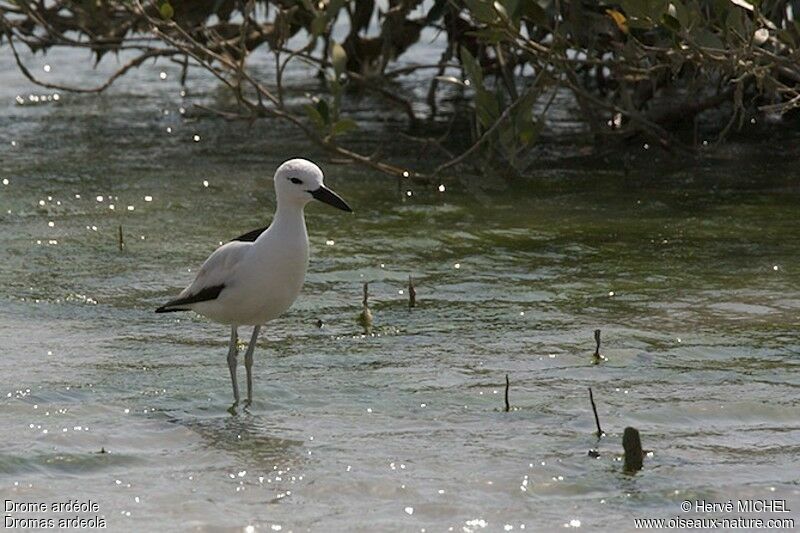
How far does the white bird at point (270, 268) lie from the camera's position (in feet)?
23.1

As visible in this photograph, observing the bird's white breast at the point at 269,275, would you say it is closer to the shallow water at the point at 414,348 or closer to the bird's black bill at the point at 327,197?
the bird's black bill at the point at 327,197

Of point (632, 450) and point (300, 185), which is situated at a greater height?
point (300, 185)

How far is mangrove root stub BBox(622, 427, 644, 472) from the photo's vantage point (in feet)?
19.3

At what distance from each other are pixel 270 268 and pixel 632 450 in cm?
193

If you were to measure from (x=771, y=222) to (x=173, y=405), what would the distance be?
4960 millimetres

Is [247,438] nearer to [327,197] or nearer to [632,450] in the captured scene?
[327,197]

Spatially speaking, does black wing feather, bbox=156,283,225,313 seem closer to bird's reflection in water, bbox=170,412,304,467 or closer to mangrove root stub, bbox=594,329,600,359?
bird's reflection in water, bbox=170,412,304,467

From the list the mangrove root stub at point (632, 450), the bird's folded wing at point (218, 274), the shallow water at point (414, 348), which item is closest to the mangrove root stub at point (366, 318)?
the shallow water at point (414, 348)

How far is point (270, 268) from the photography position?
7.03 m

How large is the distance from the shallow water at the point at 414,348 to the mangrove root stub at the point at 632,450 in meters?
0.10

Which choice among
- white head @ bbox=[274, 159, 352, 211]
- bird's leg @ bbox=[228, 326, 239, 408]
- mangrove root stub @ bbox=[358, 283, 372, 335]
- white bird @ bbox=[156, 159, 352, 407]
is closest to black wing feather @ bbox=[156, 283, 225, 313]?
white bird @ bbox=[156, 159, 352, 407]

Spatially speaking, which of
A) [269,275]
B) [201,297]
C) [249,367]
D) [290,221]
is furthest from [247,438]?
[290,221]

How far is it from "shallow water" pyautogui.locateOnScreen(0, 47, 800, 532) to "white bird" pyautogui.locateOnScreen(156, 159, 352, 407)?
347mm

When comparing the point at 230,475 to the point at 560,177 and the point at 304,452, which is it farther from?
the point at 560,177
